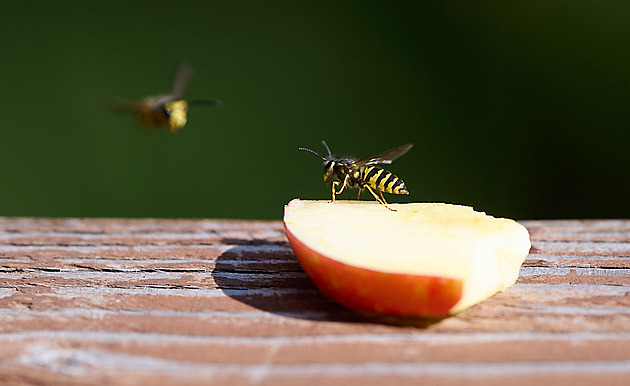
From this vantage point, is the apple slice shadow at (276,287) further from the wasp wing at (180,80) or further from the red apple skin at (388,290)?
the wasp wing at (180,80)

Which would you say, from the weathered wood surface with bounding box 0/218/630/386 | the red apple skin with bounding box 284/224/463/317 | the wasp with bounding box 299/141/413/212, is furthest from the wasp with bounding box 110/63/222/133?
the red apple skin with bounding box 284/224/463/317

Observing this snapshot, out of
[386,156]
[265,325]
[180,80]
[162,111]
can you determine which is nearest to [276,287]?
[265,325]

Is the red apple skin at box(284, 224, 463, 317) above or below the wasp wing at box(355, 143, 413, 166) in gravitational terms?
below

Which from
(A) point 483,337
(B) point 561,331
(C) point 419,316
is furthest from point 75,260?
(B) point 561,331

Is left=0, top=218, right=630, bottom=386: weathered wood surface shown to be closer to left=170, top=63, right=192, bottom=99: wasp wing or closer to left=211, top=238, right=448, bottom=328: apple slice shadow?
left=211, top=238, right=448, bottom=328: apple slice shadow

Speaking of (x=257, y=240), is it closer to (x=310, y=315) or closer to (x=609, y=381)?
(x=310, y=315)

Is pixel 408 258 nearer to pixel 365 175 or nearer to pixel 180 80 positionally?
pixel 365 175

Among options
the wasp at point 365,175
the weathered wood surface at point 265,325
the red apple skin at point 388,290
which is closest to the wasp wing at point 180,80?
the wasp at point 365,175

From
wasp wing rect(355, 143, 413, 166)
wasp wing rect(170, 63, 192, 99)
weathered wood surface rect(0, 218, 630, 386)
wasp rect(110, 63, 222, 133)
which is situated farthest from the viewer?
wasp wing rect(170, 63, 192, 99)
